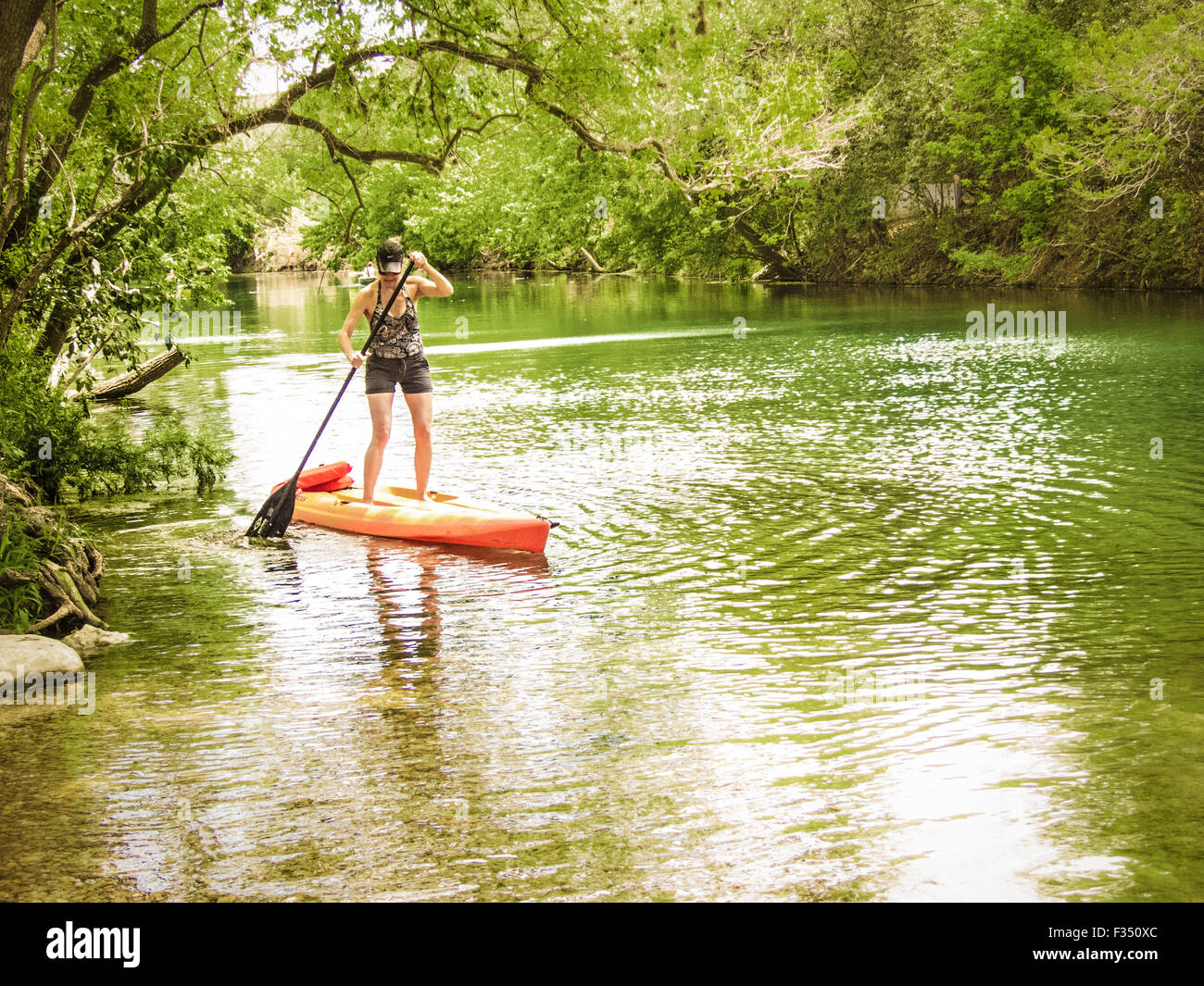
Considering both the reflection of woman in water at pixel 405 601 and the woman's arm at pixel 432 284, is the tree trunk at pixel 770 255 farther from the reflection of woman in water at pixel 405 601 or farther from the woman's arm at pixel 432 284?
the reflection of woman in water at pixel 405 601

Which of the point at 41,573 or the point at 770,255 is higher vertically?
the point at 770,255

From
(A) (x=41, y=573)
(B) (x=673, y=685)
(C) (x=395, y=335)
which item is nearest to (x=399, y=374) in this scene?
(C) (x=395, y=335)

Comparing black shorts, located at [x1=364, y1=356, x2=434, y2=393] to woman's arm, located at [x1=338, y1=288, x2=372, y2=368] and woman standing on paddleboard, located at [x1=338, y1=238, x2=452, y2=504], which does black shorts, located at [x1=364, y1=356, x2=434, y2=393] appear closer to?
woman standing on paddleboard, located at [x1=338, y1=238, x2=452, y2=504]

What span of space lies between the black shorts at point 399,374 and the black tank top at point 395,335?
0.07m

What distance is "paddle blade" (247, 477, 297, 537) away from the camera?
10.5m

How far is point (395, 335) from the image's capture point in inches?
390

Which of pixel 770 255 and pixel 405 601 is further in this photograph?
pixel 770 255

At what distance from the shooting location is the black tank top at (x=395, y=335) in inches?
388

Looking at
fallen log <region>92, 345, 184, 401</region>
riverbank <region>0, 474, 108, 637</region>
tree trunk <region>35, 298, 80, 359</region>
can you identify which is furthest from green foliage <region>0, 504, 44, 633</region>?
fallen log <region>92, 345, 184, 401</region>

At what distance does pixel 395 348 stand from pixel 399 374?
0.25m

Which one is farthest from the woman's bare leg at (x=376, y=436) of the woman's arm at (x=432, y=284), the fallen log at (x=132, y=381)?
the fallen log at (x=132, y=381)

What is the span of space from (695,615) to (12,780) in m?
4.06

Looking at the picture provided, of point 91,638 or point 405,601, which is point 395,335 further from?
point 91,638
